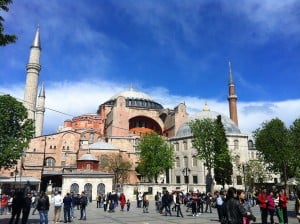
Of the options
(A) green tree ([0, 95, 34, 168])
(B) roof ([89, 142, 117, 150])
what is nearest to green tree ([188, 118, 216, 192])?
(B) roof ([89, 142, 117, 150])

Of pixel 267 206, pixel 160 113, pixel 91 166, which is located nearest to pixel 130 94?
pixel 160 113

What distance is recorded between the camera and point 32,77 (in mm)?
48938

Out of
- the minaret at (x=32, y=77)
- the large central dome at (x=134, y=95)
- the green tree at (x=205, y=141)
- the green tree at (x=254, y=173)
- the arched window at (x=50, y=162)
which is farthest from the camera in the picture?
the large central dome at (x=134, y=95)

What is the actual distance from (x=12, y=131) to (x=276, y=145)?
96.5ft

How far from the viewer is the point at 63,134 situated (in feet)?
179

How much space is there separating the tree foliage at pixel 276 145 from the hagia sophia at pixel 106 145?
26.4ft

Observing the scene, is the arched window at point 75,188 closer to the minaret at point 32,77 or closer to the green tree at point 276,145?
the minaret at point 32,77

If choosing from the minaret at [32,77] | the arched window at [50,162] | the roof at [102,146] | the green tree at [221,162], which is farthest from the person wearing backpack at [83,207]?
the arched window at [50,162]

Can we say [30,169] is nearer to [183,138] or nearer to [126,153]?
[126,153]

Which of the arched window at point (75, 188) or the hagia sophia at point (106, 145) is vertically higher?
the hagia sophia at point (106, 145)

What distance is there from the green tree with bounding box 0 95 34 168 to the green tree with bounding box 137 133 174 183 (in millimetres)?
15450

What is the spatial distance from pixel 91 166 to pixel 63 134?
1373cm

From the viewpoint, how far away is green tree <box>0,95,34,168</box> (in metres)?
31.2

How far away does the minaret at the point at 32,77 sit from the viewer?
47812 millimetres
